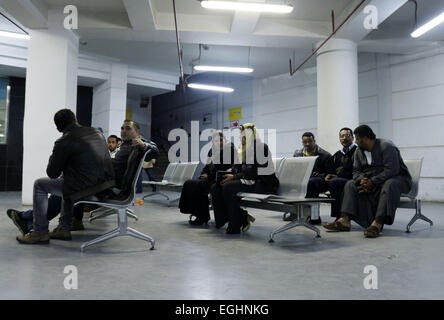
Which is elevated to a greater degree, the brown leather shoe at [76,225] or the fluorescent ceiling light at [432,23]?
the fluorescent ceiling light at [432,23]

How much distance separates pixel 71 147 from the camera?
2.87 m

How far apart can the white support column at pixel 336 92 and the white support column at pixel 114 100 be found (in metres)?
5.94

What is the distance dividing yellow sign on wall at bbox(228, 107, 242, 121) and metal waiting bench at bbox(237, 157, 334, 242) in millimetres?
8857

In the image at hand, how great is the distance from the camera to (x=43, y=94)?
21.3 feet

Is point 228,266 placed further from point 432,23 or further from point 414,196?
point 432,23

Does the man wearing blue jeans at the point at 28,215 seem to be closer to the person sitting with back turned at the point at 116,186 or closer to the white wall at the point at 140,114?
the person sitting with back turned at the point at 116,186

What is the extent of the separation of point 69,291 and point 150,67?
9.90 m

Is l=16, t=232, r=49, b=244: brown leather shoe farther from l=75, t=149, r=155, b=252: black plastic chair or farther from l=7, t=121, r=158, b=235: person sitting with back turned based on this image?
l=75, t=149, r=155, b=252: black plastic chair

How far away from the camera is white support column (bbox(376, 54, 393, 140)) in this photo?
847 cm

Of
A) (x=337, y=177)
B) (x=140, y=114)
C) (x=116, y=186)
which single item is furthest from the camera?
(x=140, y=114)

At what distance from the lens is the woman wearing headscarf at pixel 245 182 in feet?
12.3

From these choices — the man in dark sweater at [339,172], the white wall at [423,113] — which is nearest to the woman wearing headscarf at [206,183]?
the man in dark sweater at [339,172]

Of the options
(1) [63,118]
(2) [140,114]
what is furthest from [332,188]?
(2) [140,114]

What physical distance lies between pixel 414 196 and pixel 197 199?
2.53 m
